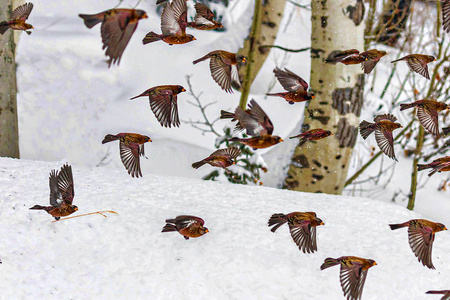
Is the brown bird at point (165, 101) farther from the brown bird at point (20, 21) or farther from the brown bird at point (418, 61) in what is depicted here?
the brown bird at point (418, 61)

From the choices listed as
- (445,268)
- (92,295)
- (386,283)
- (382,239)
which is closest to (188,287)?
(92,295)

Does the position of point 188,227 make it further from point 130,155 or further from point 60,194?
point 60,194

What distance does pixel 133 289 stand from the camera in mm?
1501

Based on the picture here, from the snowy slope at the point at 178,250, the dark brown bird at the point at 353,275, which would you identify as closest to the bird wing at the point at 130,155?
the snowy slope at the point at 178,250

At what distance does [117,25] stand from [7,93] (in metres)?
2.21

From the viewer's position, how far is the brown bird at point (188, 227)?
170 cm

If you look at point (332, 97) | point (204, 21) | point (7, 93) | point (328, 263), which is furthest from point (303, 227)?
point (7, 93)

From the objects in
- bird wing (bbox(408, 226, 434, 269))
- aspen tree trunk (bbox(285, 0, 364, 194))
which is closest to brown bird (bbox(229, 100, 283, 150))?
bird wing (bbox(408, 226, 434, 269))

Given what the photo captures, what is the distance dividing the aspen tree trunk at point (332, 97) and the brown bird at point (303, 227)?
142 centimetres

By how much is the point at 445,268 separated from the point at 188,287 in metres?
1.04

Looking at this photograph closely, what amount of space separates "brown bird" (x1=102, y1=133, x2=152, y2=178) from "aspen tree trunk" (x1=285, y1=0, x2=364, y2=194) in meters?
1.75

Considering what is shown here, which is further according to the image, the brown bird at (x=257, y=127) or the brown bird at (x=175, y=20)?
the brown bird at (x=175, y=20)

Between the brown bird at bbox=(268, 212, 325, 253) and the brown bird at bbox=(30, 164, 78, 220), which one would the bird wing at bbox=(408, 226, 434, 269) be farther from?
the brown bird at bbox=(30, 164, 78, 220)

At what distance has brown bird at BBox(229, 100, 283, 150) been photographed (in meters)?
1.37
